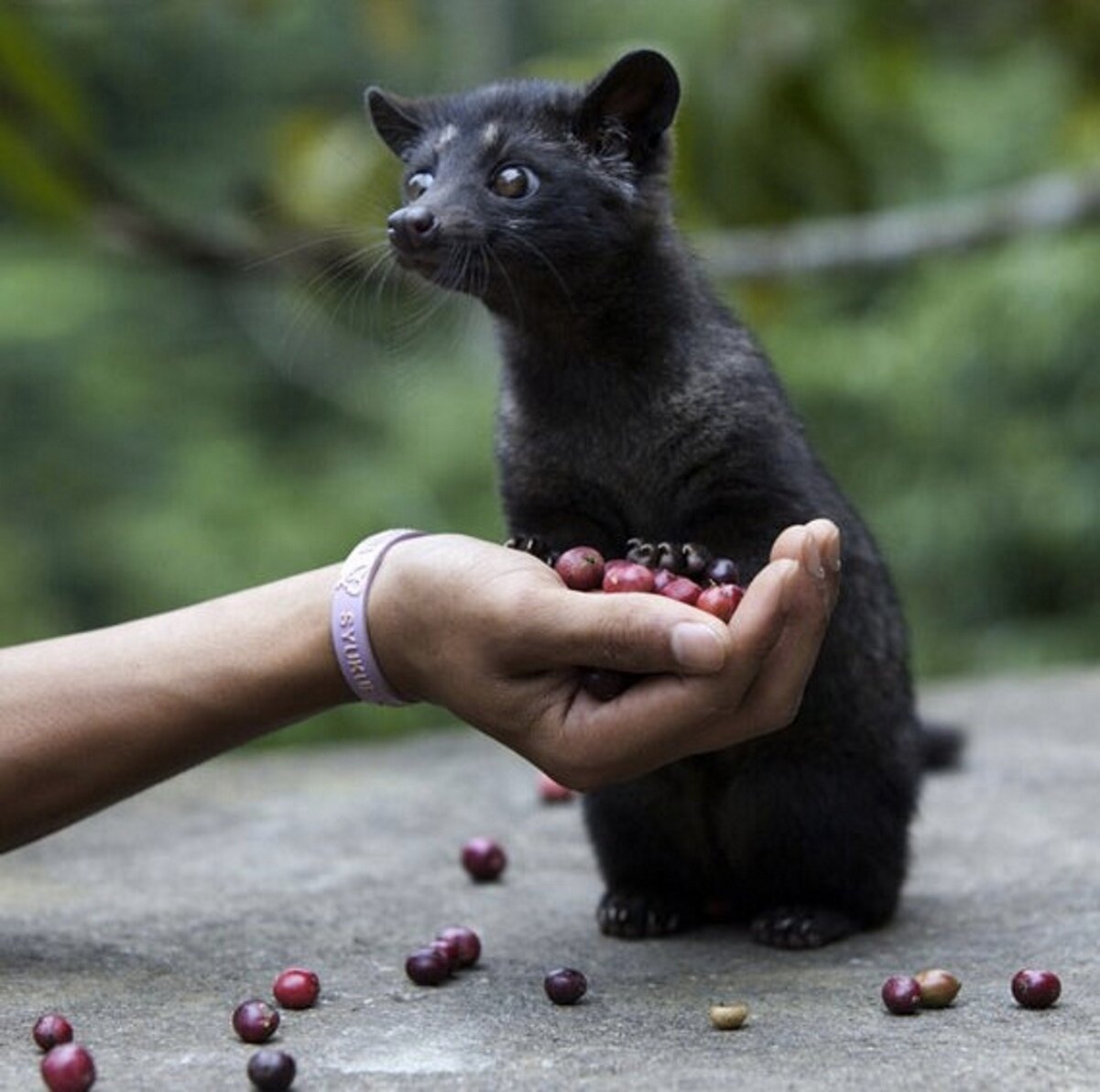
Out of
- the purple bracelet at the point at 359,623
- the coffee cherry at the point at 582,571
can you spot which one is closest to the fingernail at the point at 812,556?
the coffee cherry at the point at 582,571

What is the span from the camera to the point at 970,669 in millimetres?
9125

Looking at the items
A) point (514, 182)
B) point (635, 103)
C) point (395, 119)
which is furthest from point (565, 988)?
point (395, 119)

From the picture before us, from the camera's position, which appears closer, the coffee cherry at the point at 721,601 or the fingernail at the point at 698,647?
the fingernail at the point at 698,647

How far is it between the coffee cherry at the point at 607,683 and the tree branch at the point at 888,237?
324cm

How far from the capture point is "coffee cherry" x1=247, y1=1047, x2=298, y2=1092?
267cm

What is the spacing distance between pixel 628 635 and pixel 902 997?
686 millimetres

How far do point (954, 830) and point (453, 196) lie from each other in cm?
188

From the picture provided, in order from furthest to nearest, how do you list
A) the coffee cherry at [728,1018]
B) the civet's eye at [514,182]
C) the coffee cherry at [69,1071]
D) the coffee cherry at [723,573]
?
1. the civet's eye at [514,182]
2. the coffee cherry at [723,573]
3. the coffee cherry at [728,1018]
4. the coffee cherry at [69,1071]

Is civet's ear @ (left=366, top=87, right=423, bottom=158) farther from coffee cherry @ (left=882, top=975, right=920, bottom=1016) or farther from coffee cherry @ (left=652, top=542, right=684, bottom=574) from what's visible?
coffee cherry @ (left=882, top=975, right=920, bottom=1016)

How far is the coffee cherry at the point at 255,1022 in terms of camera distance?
2.94 m

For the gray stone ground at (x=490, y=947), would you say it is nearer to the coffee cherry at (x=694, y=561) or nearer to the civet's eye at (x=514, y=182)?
the coffee cherry at (x=694, y=561)

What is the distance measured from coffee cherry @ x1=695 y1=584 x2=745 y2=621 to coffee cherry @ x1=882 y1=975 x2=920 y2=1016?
59cm

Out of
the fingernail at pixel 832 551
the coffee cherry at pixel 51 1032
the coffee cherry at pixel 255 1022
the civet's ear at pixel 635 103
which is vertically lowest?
the coffee cherry at pixel 255 1022

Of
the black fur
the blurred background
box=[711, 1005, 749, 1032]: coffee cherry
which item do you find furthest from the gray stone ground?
the blurred background
